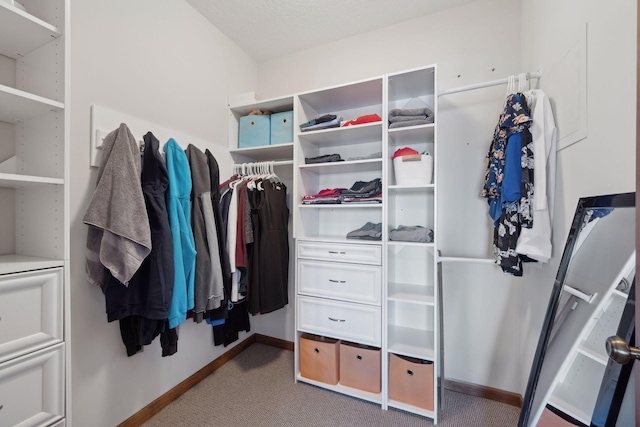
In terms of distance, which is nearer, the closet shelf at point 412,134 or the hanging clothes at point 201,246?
the hanging clothes at point 201,246

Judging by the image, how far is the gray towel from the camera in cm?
115

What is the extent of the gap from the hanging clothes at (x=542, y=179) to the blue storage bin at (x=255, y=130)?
1759mm

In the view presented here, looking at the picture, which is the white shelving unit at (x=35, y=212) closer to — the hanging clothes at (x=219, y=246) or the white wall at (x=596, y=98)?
the hanging clothes at (x=219, y=246)

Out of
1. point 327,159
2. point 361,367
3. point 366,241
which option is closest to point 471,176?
point 366,241

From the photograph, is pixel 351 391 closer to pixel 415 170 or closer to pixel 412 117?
pixel 415 170

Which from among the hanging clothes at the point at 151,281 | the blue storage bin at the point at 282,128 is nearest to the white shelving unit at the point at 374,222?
the blue storage bin at the point at 282,128

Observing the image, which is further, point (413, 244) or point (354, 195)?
point (354, 195)

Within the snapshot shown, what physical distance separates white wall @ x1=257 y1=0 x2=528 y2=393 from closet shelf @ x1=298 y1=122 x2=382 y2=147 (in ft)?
1.66

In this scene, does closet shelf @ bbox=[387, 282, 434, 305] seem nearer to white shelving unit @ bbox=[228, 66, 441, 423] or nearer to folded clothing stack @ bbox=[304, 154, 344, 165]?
white shelving unit @ bbox=[228, 66, 441, 423]

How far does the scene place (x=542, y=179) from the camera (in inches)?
49.4

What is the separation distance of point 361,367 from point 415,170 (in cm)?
138

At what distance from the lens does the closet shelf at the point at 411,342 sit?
1647 millimetres

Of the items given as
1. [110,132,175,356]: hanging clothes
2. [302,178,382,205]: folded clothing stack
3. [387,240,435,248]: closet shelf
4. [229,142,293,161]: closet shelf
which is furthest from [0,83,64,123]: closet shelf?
[387,240,435,248]: closet shelf

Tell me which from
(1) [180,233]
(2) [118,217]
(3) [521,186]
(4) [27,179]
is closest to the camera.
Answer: (4) [27,179]
